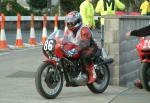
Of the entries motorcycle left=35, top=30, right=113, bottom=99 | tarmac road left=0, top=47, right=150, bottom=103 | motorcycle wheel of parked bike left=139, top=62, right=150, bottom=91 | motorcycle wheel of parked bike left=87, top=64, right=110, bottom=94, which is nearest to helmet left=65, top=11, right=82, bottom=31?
motorcycle left=35, top=30, right=113, bottom=99

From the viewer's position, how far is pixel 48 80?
9.68 metres

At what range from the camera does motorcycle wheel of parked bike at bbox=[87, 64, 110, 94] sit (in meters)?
10.5

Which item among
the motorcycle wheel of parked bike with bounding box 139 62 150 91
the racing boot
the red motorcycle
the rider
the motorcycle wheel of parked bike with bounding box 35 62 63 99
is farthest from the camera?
the motorcycle wheel of parked bike with bounding box 139 62 150 91

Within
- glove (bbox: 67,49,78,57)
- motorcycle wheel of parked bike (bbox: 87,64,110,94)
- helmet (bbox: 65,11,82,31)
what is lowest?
motorcycle wheel of parked bike (bbox: 87,64,110,94)

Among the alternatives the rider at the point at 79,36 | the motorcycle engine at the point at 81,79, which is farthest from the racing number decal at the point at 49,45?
the motorcycle engine at the point at 81,79

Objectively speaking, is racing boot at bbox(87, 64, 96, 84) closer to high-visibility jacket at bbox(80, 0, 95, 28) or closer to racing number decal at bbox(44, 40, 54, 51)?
racing number decal at bbox(44, 40, 54, 51)

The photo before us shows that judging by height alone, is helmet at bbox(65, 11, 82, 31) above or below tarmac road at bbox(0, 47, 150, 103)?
above

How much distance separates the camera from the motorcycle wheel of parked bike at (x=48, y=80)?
373 inches

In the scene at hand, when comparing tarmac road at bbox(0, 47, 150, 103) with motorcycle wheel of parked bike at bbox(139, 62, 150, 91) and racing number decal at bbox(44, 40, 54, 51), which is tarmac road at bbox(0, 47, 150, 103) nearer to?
motorcycle wheel of parked bike at bbox(139, 62, 150, 91)

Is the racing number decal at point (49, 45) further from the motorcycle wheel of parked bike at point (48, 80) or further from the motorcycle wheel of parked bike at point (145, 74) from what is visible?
the motorcycle wheel of parked bike at point (145, 74)

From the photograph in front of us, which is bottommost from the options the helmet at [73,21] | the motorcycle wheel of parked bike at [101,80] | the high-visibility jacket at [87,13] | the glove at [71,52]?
the motorcycle wheel of parked bike at [101,80]

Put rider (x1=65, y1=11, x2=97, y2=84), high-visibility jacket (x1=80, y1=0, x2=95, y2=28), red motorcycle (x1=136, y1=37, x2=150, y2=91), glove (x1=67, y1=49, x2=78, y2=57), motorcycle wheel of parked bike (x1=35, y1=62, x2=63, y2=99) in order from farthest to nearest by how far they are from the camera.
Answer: high-visibility jacket (x1=80, y1=0, x2=95, y2=28) < red motorcycle (x1=136, y1=37, x2=150, y2=91) < rider (x1=65, y1=11, x2=97, y2=84) < glove (x1=67, y1=49, x2=78, y2=57) < motorcycle wheel of parked bike (x1=35, y1=62, x2=63, y2=99)

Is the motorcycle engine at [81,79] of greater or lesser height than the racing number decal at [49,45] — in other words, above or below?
below

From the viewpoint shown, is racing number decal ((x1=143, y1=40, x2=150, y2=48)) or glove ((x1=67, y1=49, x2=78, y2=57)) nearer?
glove ((x1=67, y1=49, x2=78, y2=57))
